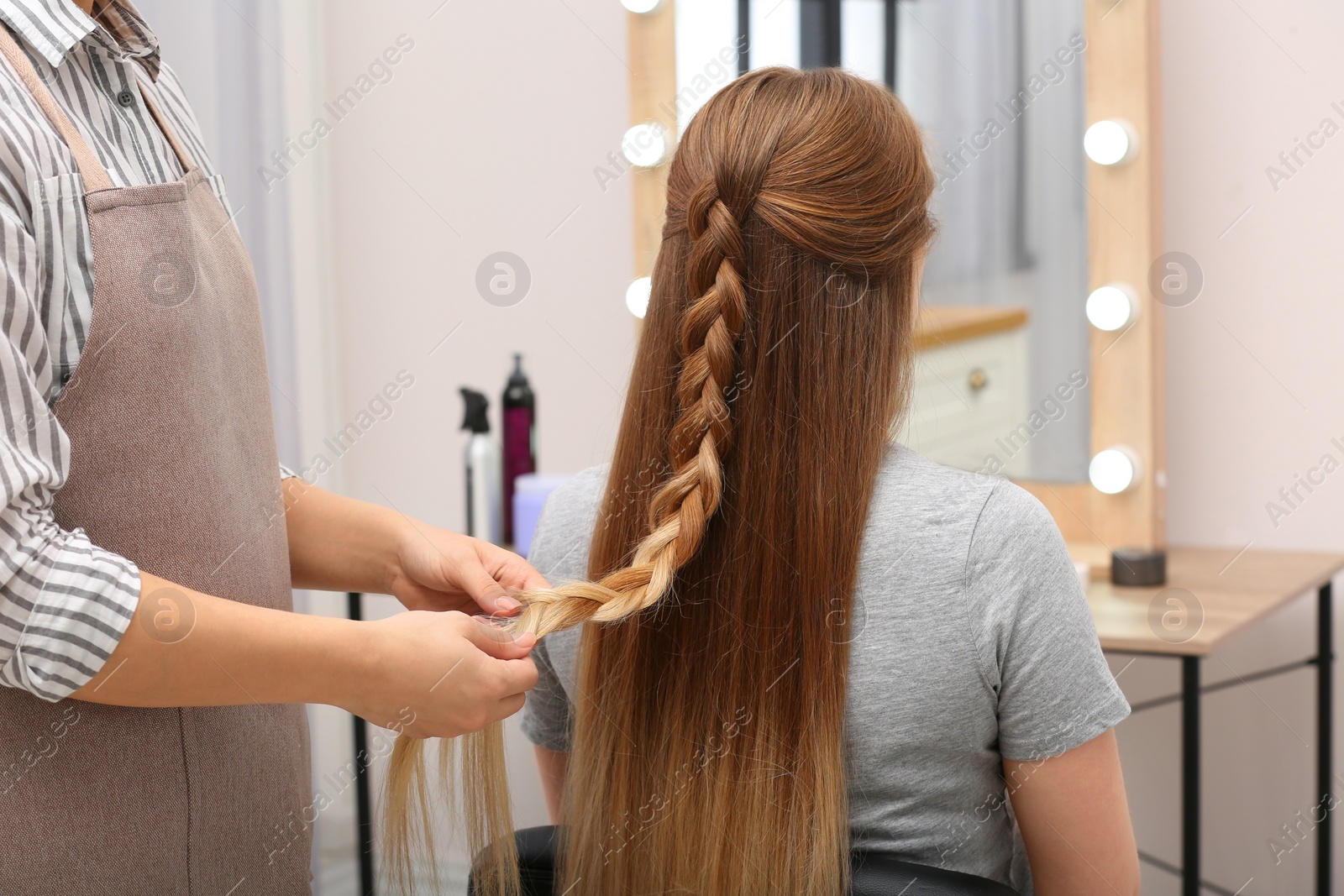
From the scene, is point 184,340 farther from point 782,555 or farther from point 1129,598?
point 1129,598

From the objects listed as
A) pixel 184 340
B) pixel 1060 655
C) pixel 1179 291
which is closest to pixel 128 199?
pixel 184 340

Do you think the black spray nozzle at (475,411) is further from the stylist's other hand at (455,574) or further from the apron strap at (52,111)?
the apron strap at (52,111)

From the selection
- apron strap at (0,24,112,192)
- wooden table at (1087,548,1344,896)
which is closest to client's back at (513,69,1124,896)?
apron strap at (0,24,112,192)

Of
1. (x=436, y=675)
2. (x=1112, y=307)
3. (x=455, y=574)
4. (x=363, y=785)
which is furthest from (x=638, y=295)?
(x=436, y=675)

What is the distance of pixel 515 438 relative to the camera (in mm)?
1722

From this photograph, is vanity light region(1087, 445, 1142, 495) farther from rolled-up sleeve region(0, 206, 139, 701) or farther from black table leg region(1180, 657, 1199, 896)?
rolled-up sleeve region(0, 206, 139, 701)

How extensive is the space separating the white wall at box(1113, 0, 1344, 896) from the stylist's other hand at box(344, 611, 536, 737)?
1.24 metres

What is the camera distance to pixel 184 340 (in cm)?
76

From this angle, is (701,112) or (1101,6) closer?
(701,112)

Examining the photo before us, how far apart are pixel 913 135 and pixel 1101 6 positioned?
0.87 m

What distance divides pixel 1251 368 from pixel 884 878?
3.84ft

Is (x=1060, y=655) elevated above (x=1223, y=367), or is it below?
below

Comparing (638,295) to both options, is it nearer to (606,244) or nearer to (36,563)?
(606,244)

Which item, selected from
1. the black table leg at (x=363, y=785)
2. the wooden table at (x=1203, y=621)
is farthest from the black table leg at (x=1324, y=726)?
the black table leg at (x=363, y=785)
